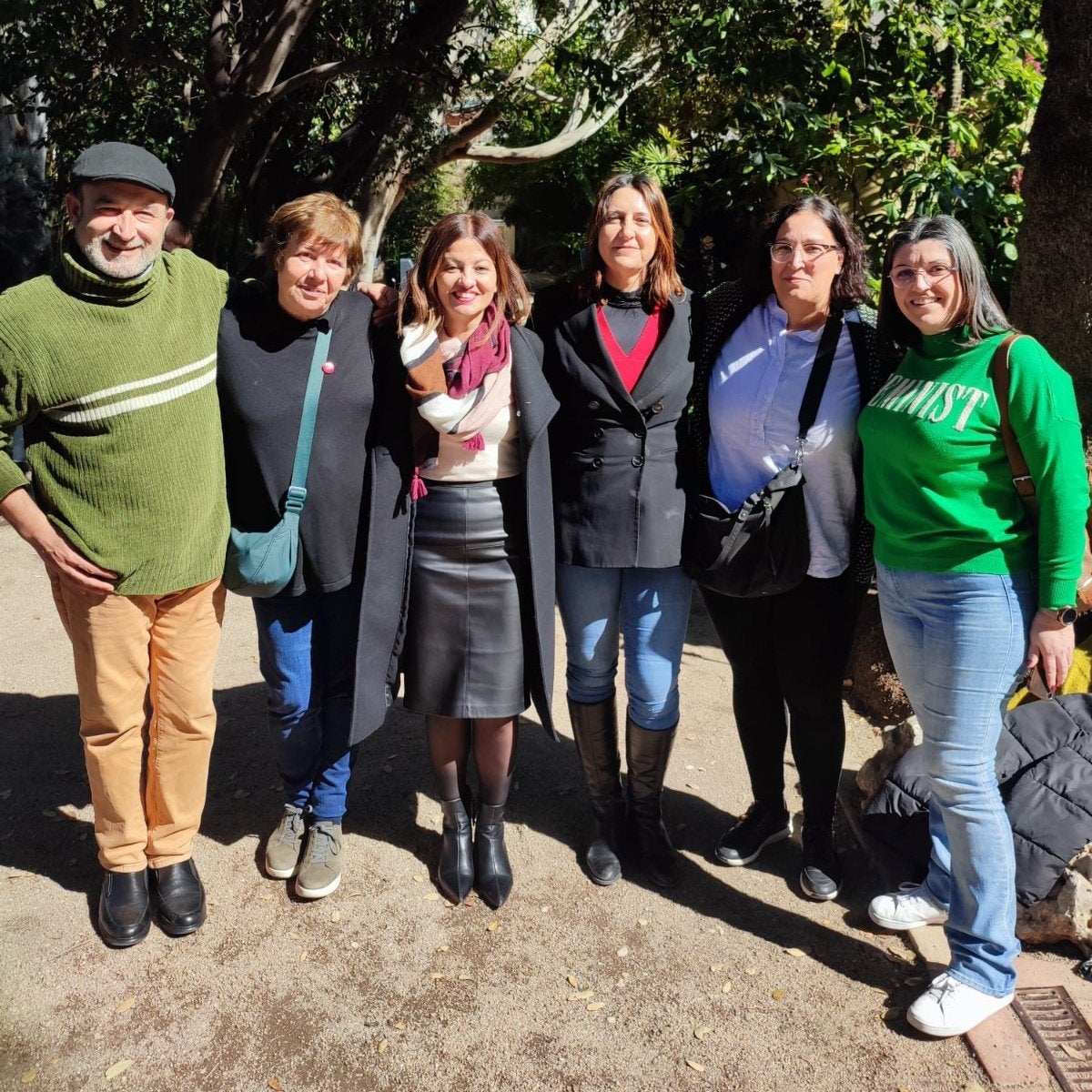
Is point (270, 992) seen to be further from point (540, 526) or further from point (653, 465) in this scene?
point (653, 465)

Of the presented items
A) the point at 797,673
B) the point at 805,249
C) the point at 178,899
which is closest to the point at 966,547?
the point at 797,673

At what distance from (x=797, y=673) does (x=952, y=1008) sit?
38.9 inches

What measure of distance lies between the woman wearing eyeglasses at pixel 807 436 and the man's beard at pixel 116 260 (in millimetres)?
1578

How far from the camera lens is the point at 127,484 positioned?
9.03ft

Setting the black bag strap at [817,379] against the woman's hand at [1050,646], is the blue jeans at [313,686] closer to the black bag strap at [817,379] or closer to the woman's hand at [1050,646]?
the black bag strap at [817,379]

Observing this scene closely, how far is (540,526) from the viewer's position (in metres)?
3.04

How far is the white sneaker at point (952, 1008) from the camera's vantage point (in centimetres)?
271

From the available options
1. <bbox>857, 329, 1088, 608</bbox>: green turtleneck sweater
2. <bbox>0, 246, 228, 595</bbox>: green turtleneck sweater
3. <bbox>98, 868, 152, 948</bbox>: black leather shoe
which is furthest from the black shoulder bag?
<bbox>98, 868, 152, 948</bbox>: black leather shoe

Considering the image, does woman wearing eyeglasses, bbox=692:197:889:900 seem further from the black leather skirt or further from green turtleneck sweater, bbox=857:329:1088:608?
the black leather skirt

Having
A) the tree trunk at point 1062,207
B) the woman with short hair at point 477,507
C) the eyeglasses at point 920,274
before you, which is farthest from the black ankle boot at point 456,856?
the tree trunk at point 1062,207

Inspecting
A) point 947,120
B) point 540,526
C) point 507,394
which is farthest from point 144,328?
point 947,120

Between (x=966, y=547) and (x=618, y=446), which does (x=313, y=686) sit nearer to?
(x=618, y=446)

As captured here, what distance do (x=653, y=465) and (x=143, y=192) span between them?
5.13 ft

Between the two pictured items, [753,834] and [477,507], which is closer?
[477,507]
